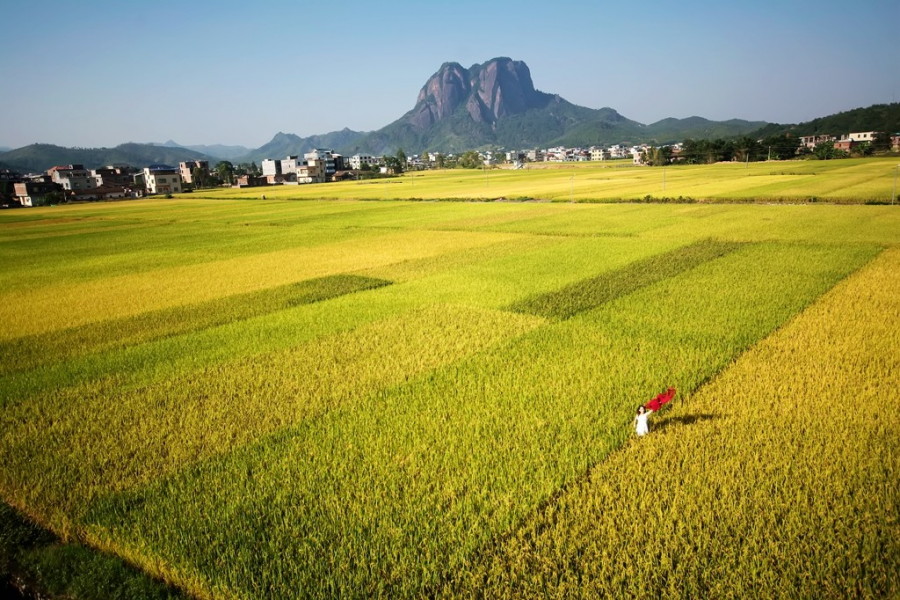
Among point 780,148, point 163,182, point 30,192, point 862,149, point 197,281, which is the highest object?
point 780,148

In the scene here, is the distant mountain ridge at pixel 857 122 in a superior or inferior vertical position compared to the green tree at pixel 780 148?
superior

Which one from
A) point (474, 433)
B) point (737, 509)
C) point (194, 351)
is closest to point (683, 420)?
point (737, 509)

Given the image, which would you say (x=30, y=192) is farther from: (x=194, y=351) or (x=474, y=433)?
(x=474, y=433)

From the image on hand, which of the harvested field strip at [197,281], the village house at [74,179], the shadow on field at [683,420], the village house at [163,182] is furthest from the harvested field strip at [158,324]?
the village house at [74,179]

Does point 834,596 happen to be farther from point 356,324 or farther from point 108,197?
point 108,197

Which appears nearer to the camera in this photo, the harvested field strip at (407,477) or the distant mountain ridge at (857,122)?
the harvested field strip at (407,477)

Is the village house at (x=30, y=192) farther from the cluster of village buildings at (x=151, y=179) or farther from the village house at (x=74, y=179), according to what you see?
the village house at (x=74, y=179)

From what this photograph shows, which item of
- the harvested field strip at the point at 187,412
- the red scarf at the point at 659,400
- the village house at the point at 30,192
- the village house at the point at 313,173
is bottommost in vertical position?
the harvested field strip at the point at 187,412

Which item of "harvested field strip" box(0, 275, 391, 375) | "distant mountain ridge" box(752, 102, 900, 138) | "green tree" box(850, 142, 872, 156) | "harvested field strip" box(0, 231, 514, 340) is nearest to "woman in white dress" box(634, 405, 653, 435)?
"harvested field strip" box(0, 275, 391, 375)
